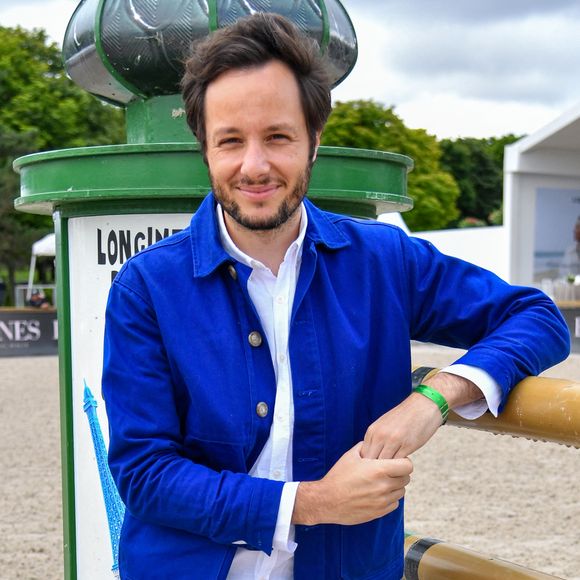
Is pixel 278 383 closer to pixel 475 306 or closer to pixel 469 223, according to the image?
pixel 475 306

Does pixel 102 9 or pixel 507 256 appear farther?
pixel 507 256

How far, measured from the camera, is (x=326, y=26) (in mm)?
2438

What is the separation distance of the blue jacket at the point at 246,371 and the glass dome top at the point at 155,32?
0.85 m

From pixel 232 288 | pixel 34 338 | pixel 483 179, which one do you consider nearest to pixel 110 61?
pixel 232 288

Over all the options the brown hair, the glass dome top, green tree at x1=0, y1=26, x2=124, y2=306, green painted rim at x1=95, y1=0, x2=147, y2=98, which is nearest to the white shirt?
the brown hair

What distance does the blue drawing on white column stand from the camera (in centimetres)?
238

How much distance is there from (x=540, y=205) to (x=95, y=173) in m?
19.1

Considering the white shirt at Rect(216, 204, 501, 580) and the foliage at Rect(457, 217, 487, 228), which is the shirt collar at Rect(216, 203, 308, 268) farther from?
the foliage at Rect(457, 217, 487, 228)

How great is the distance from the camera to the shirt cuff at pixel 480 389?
1.56 metres

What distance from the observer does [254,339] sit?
5.01 ft

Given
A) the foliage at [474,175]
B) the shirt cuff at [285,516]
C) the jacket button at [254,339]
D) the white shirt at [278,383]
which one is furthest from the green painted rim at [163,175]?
the foliage at [474,175]

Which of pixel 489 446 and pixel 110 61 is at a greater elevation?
pixel 110 61

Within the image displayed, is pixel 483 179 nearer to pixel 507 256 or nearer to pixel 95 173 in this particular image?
pixel 507 256

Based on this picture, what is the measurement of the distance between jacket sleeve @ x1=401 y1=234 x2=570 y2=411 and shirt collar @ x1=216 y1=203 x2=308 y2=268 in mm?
198
